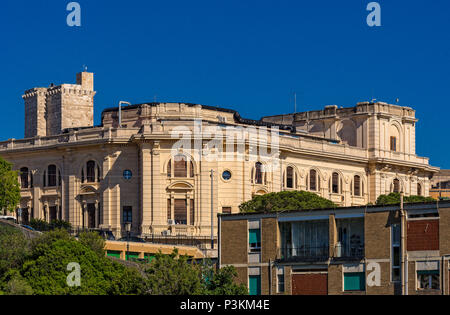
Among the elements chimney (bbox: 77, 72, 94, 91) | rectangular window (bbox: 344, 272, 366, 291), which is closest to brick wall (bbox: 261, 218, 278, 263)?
rectangular window (bbox: 344, 272, 366, 291)

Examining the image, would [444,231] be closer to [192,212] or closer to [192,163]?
[192,212]

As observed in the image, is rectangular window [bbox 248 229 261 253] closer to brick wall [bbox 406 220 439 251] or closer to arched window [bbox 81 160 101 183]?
brick wall [bbox 406 220 439 251]

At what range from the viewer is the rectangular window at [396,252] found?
70.4 m

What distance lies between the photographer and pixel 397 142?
137 metres

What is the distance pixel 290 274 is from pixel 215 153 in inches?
1624

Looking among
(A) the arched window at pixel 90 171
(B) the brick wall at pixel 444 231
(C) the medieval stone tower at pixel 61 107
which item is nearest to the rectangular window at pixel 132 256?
(A) the arched window at pixel 90 171

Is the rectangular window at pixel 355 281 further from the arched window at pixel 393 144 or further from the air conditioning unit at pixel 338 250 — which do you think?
the arched window at pixel 393 144

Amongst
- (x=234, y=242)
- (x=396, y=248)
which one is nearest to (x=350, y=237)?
(x=396, y=248)

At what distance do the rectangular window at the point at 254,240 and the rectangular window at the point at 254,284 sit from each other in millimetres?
1526

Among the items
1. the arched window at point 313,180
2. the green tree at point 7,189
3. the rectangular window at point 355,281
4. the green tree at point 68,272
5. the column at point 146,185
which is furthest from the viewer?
the arched window at point 313,180

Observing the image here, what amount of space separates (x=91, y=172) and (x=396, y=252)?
176 ft

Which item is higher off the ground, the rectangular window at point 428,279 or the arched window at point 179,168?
the arched window at point 179,168
